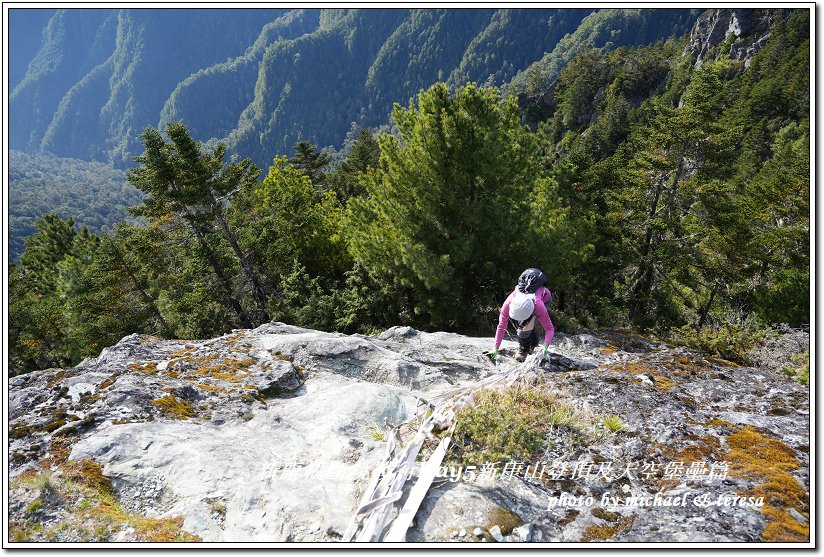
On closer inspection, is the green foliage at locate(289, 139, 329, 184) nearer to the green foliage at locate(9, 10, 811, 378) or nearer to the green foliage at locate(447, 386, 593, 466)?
the green foliage at locate(9, 10, 811, 378)

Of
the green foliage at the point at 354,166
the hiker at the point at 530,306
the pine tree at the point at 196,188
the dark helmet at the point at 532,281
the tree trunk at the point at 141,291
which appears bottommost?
the tree trunk at the point at 141,291

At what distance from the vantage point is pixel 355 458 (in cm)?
463

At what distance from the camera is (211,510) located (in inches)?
153

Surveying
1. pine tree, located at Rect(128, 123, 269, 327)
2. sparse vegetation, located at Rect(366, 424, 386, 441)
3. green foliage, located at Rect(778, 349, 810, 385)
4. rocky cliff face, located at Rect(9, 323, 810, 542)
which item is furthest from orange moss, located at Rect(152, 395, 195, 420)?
pine tree, located at Rect(128, 123, 269, 327)

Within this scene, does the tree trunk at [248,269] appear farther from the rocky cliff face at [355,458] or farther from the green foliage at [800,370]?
the green foliage at [800,370]

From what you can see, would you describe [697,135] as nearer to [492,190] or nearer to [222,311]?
[492,190]

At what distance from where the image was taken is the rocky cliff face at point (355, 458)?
12.0 feet

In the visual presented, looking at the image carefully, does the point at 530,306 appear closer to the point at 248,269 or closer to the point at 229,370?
the point at 229,370

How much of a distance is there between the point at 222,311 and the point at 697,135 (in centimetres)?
2193

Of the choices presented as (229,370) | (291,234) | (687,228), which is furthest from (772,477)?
(291,234)

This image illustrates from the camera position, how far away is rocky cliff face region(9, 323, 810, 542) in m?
3.65

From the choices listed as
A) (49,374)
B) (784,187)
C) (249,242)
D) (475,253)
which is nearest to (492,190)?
(475,253)

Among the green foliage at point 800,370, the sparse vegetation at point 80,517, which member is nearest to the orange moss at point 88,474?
the sparse vegetation at point 80,517

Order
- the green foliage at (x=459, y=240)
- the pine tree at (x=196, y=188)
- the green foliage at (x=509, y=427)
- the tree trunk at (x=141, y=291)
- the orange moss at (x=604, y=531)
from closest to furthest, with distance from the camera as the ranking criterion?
the orange moss at (x=604, y=531) → the green foliage at (x=509, y=427) → the green foliage at (x=459, y=240) → the pine tree at (x=196, y=188) → the tree trunk at (x=141, y=291)
